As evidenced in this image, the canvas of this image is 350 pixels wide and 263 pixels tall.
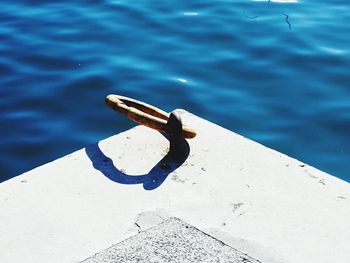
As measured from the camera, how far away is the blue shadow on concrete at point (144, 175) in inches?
121

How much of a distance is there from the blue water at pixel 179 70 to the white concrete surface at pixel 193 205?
2.94 feet

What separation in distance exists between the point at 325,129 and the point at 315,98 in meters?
0.42

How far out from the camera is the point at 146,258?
2.52m

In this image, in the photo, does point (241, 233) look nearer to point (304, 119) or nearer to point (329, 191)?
point (329, 191)

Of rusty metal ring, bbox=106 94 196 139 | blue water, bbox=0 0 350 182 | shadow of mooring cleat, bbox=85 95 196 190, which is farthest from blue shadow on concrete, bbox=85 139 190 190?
blue water, bbox=0 0 350 182

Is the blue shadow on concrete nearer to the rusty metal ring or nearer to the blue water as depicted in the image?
the rusty metal ring

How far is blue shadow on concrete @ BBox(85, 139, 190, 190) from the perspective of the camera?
3076 mm

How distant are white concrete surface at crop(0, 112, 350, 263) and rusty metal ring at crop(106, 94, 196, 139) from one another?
15cm

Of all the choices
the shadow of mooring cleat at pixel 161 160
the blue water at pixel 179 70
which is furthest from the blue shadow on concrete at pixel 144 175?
the blue water at pixel 179 70

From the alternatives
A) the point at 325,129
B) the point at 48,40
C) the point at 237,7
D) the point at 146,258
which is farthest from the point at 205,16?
the point at 146,258

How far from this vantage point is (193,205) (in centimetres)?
290

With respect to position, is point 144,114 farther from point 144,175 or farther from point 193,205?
point 193,205

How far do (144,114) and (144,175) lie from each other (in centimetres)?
35

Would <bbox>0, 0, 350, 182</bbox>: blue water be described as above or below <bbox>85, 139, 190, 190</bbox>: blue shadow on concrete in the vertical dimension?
below
